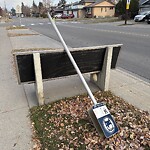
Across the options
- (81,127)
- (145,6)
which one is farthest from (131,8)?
(81,127)

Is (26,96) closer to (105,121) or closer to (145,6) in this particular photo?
(105,121)

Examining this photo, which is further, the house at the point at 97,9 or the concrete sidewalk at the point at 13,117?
the house at the point at 97,9

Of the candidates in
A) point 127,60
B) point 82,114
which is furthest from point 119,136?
point 127,60

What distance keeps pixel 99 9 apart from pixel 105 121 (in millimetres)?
55947

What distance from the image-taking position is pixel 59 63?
3.53 meters

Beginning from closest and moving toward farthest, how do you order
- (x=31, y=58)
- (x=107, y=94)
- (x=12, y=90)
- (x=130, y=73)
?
(x=31, y=58) → (x=107, y=94) → (x=12, y=90) → (x=130, y=73)

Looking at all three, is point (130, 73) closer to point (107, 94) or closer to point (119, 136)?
point (107, 94)

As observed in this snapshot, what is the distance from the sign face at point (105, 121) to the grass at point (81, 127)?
10 cm

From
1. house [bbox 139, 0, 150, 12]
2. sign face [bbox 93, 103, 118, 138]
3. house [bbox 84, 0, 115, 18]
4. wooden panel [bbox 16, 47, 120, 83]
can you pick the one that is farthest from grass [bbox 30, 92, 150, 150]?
house [bbox 84, 0, 115, 18]

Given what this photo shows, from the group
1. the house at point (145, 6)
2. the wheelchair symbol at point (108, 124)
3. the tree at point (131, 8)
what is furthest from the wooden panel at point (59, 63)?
the house at point (145, 6)

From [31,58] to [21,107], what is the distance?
103 centimetres

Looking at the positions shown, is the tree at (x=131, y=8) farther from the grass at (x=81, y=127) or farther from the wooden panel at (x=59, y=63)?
the grass at (x=81, y=127)

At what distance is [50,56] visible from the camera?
11.0 feet

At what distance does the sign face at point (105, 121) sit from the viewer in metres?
2.60
